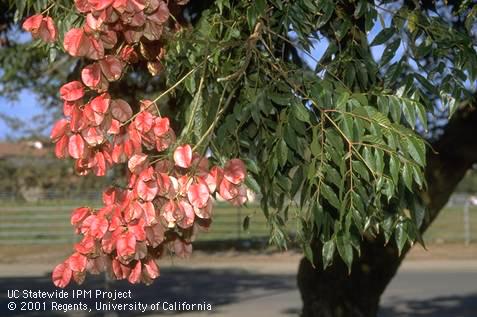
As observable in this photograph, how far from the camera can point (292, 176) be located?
301 cm

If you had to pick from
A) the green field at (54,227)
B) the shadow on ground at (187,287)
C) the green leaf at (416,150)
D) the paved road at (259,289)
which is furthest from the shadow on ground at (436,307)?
the green leaf at (416,150)

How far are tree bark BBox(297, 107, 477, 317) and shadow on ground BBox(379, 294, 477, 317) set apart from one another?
6.67 m

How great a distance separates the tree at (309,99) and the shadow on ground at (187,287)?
354 inches

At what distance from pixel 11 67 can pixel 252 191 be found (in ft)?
28.9

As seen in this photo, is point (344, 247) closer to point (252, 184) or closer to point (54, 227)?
point (252, 184)

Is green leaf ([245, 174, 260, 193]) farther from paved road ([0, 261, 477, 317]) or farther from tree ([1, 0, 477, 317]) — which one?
paved road ([0, 261, 477, 317])

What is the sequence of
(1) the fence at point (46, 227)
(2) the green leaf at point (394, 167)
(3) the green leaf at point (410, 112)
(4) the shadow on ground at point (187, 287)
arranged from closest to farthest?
(2) the green leaf at point (394, 167)
(3) the green leaf at point (410, 112)
(4) the shadow on ground at point (187, 287)
(1) the fence at point (46, 227)

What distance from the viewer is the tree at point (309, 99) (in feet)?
8.94

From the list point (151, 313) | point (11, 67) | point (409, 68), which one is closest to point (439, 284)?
point (151, 313)

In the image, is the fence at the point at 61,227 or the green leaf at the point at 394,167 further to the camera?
the fence at the point at 61,227

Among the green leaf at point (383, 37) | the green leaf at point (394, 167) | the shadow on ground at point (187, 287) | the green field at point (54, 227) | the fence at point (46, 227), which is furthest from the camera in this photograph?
the green field at point (54, 227)

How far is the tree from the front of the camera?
2725 mm

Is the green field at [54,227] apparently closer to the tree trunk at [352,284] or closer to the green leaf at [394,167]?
the tree trunk at [352,284]

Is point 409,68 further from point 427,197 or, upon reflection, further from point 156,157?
point 427,197
